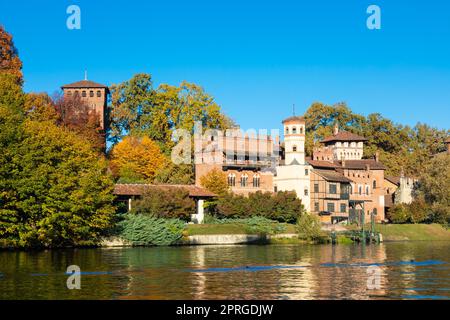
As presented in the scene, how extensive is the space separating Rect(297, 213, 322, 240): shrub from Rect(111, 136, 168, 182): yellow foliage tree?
70.8ft

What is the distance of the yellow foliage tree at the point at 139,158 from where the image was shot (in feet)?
259

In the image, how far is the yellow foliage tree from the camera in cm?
7906

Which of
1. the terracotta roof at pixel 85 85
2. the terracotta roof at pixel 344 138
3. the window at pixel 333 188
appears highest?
the terracotta roof at pixel 85 85

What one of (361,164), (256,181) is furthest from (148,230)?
(361,164)

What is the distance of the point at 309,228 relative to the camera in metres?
63.5

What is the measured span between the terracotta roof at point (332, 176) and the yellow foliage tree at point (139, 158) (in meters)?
18.6

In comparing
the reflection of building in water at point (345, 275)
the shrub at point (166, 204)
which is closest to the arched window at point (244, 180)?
the shrub at point (166, 204)

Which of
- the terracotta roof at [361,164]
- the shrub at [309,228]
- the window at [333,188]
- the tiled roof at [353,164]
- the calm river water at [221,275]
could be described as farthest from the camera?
the terracotta roof at [361,164]

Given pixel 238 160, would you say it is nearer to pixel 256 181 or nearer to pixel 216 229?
pixel 256 181

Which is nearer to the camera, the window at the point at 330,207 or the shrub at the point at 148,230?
the shrub at the point at 148,230

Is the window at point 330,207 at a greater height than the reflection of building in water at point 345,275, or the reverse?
the window at point 330,207

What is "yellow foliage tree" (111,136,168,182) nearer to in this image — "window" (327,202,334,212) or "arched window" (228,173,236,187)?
"arched window" (228,173,236,187)

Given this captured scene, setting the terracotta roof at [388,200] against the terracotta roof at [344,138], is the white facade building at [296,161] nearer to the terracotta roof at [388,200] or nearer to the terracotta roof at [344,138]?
the terracotta roof at [388,200]

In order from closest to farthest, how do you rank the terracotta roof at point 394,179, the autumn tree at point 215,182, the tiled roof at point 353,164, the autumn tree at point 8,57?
the autumn tree at point 215,182 → the autumn tree at point 8,57 → the tiled roof at point 353,164 → the terracotta roof at point 394,179
